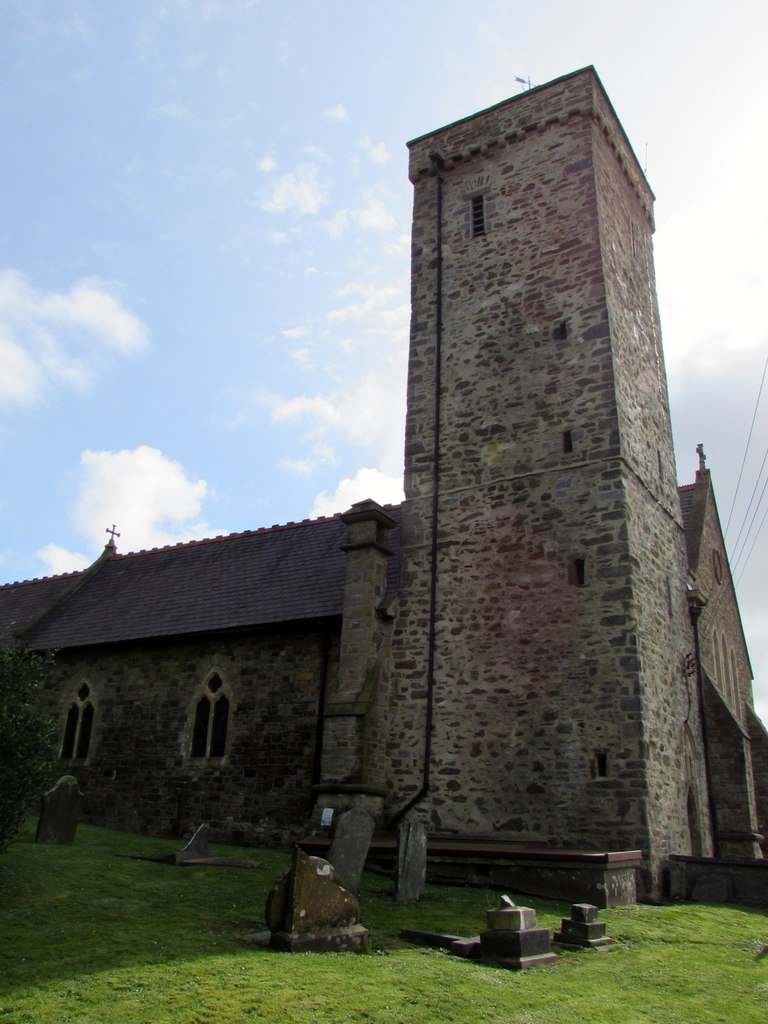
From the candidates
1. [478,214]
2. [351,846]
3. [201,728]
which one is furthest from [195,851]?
[478,214]

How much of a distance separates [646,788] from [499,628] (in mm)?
3860

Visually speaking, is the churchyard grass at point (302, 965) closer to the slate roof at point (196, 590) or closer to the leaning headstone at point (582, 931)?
the leaning headstone at point (582, 931)

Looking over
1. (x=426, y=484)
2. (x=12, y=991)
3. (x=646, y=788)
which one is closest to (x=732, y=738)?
(x=646, y=788)

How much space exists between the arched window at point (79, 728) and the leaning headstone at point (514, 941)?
572 inches

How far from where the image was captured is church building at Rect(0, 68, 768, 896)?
1459 cm

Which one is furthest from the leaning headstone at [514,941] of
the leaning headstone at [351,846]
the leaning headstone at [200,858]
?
the leaning headstone at [200,858]

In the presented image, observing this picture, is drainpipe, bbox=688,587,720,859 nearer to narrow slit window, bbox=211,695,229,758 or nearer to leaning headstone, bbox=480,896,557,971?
leaning headstone, bbox=480,896,557,971

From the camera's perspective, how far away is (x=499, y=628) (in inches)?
617

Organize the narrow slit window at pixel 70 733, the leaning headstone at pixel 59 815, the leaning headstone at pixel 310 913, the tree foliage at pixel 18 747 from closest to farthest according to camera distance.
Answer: the leaning headstone at pixel 310 913 < the tree foliage at pixel 18 747 < the leaning headstone at pixel 59 815 < the narrow slit window at pixel 70 733

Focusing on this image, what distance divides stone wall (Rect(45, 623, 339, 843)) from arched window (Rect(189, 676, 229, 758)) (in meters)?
0.17

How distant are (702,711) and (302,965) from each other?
41.9 feet

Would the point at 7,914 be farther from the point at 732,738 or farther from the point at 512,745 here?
the point at 732,738

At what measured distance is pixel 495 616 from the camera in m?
15.8

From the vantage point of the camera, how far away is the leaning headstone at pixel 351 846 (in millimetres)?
11078
